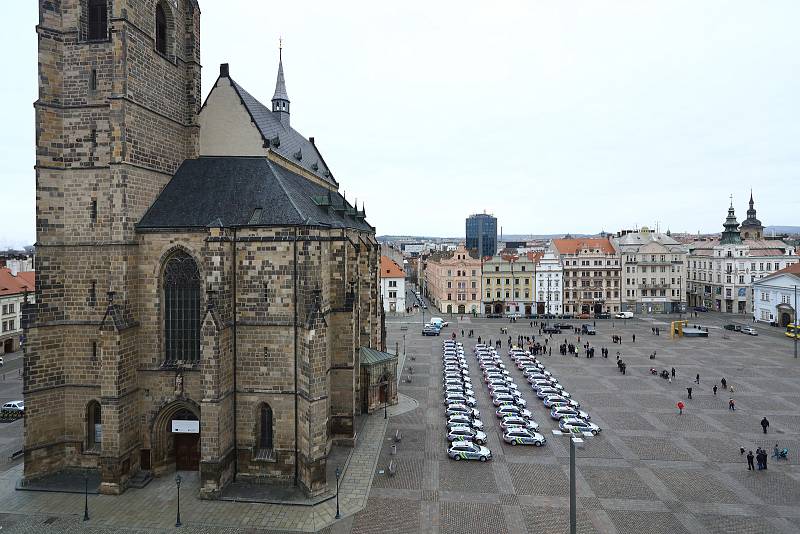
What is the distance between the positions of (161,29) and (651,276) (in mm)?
93980

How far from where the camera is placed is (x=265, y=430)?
84.8 feet

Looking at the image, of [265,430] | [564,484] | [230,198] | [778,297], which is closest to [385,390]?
[265,430]

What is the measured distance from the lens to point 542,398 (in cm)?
3969

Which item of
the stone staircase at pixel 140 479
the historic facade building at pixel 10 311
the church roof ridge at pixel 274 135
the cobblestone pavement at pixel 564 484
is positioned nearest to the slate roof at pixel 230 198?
the church roof ridge at pixel 274 135

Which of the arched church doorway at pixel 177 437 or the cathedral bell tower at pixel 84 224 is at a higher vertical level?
the cathedral bell tower at pixel 84 224

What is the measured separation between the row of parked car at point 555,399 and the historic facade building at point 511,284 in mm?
41031

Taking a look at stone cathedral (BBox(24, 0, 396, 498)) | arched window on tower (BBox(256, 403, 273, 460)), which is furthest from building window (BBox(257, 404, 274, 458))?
stone cathedral (BBox(24, 0, 396, 498))

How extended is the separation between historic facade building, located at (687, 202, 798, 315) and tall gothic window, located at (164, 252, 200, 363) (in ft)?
344

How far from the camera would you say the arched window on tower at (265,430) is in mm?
25656

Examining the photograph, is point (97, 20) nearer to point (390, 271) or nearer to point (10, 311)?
point (10, 311)

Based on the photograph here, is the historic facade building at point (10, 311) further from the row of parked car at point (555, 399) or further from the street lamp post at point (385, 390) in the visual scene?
the row of parked car at point (555, 399)

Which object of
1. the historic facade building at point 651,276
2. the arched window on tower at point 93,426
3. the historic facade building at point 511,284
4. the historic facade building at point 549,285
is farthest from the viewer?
the historic facade building at point 651,276

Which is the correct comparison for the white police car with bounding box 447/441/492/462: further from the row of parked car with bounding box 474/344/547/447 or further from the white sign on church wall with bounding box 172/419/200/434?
the white sign on church wall with bounding box 172/419/200/434

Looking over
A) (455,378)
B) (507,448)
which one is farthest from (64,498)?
(455,378)
